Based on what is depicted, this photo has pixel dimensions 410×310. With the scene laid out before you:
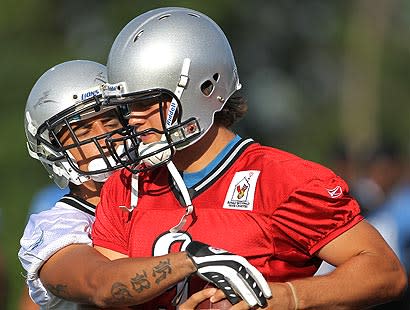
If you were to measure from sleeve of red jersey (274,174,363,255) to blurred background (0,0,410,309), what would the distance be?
13.9 metres

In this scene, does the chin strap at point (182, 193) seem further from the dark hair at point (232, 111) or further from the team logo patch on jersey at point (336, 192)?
the team logo patch on jersey at point (336, 192)

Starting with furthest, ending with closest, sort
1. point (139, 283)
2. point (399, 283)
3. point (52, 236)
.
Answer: point (52, 236)
point (399, 283)
point (139, 283)

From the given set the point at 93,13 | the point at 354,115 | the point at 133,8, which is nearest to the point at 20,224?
the point at 133,8

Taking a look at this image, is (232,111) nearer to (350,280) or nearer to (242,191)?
(242,191)

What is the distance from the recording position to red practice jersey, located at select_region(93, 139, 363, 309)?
168 inches

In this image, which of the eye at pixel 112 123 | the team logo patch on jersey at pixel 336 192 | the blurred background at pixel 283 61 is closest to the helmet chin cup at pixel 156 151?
the team logo patch on jersey at pixel 336 192

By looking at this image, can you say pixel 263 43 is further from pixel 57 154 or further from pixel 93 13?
pixel 57 154

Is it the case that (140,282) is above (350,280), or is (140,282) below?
above

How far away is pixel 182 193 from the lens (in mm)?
4434

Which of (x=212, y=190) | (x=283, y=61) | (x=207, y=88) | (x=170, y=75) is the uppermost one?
(x=170, y=75)

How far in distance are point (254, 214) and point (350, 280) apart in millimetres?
421

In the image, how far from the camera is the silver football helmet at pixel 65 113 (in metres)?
5.11

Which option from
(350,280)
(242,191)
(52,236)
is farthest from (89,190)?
(350,280)

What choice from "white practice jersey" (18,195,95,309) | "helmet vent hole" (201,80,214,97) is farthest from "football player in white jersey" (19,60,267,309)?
"helmet vent hole" (201,80,214,97)
